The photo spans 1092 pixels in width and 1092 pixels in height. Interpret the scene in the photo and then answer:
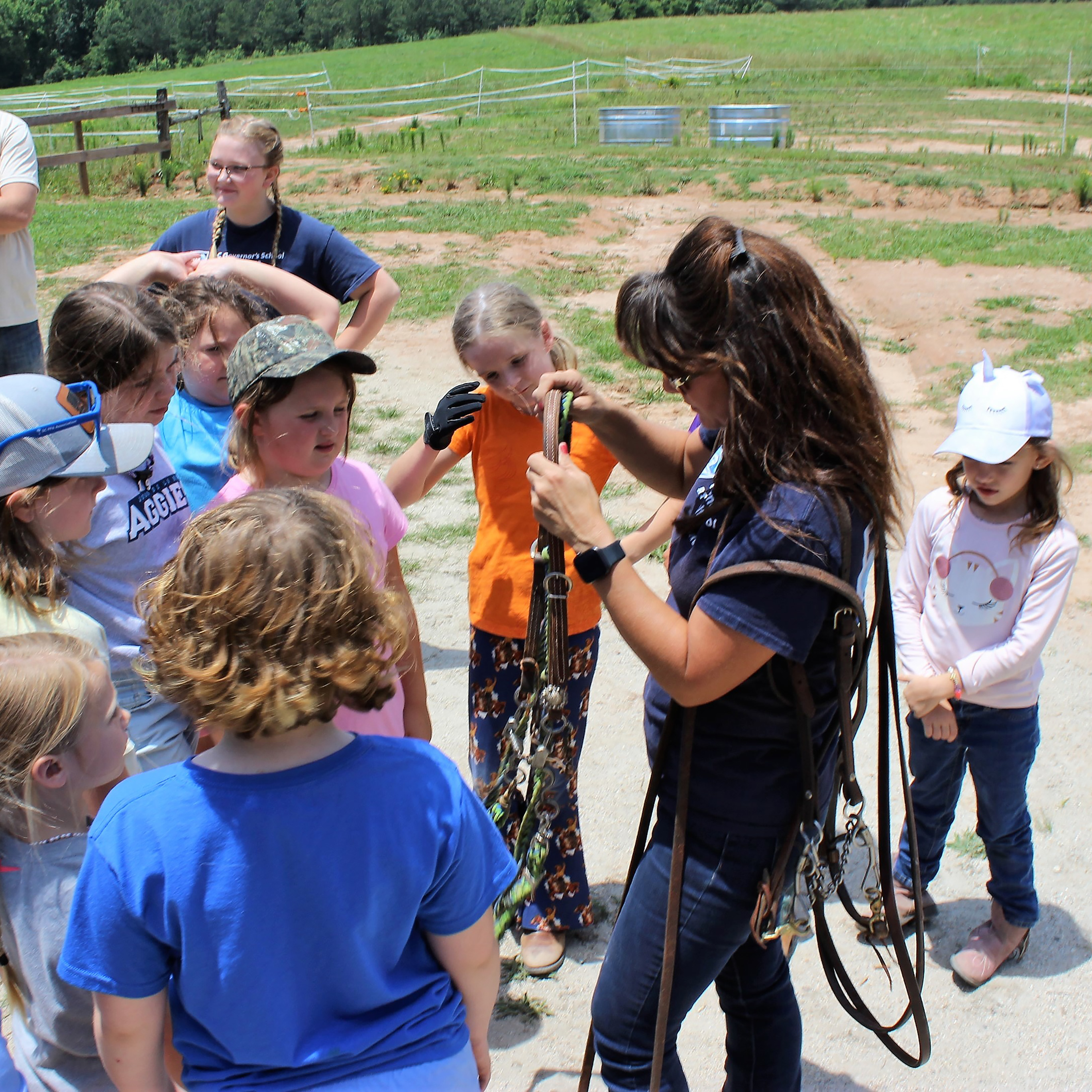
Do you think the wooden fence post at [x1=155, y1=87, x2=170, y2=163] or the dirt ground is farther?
the wooden fence post at [x1=155, y1=87, x2=170, y2=163]

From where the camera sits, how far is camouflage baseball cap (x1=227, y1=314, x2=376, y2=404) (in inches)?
88.8

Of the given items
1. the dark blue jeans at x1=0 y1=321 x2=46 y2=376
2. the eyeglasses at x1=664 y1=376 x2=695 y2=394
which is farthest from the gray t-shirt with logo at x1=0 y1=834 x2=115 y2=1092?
the dark blue jeans at x1=0 y1=321 x2=46 y2=376

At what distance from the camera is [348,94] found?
3266cm

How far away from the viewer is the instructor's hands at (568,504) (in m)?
1.82

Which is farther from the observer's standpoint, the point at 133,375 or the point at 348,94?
the point at 348,94

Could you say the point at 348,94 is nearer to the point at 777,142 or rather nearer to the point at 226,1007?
the point at 777,142

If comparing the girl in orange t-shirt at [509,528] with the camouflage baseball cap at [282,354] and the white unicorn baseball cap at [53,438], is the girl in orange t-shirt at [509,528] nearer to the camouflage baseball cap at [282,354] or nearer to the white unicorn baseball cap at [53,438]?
the camouflage baseball cap at [282,354]

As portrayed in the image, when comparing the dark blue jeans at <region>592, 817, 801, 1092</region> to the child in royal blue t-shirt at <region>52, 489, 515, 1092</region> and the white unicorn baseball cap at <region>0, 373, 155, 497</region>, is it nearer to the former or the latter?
the child in royal blue t-shirt at <region>52, 489, 515, 1092</region>

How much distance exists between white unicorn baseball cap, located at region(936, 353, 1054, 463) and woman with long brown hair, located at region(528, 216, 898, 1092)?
0.67 meters

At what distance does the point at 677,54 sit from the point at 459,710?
145ft

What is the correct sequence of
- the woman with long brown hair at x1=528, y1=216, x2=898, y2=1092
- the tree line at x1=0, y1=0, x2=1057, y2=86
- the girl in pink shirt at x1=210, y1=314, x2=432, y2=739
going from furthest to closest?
the tree line at x1=0, y1=0, x2=1057, y2=86 → the girl in pink shirt at x1=210, y1=314, x2=432, y2=739 → the woman with long brown hair at x1=528, y1=216, x2=898, y2=1092

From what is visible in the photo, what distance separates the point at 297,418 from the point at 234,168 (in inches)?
70.3

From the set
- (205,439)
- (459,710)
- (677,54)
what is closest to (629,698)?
(459,710)

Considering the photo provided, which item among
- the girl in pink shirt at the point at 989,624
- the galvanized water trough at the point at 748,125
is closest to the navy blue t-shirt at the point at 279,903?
the girl in pink shirt at the point at 989,624
